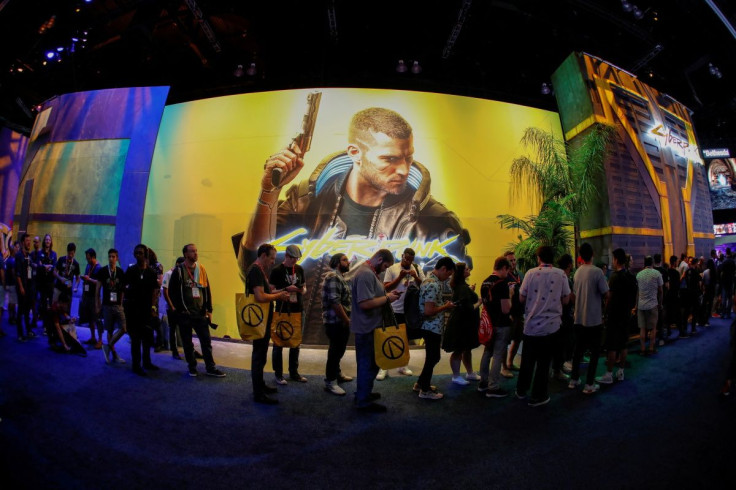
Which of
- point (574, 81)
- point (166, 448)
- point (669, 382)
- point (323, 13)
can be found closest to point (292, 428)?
point (166, 448)

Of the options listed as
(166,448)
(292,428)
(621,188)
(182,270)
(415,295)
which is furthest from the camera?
(621,188)

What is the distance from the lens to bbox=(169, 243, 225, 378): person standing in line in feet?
16.4

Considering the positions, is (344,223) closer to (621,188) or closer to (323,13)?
(323,13)

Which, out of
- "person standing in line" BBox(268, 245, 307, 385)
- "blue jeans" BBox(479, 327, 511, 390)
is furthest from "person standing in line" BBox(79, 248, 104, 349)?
"blue jeans" BBox(479, 327, 511, 390)

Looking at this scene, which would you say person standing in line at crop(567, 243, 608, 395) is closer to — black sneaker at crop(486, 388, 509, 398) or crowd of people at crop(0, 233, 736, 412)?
crowd of people at crop(0, 233, 736, 412)

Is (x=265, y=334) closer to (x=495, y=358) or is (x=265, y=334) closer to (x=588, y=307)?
(x=495, y=358)

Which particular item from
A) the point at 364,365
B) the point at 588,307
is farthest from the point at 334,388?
the point at 588,307

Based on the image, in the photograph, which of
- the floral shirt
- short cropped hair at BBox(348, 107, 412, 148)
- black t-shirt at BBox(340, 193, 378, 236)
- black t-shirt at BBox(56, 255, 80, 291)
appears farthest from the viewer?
short cropped hair at BBox(348, 107, 412, 148)

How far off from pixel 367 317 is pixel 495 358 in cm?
166

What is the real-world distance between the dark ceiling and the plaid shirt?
5.25 m

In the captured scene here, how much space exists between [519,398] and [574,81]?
24.4 feet

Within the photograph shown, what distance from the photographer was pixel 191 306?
5.06 meters

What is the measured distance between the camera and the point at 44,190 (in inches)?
364

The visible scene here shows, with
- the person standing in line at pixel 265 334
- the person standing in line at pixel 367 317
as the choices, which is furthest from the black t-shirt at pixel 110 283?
the person standing in line at pixel 367 317
